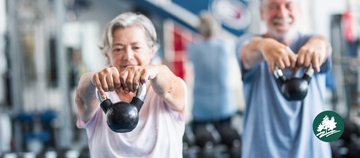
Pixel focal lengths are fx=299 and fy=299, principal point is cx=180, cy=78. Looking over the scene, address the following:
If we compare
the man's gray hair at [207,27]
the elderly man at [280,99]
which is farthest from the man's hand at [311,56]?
the man's gray hair at [207,27]

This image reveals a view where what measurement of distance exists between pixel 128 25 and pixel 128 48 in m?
0.06

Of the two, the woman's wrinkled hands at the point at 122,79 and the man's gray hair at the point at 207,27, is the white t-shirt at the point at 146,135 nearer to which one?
the woman's wrinkled hands at the point at 122,79

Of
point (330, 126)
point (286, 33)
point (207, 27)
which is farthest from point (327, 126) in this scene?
point (207, 27)

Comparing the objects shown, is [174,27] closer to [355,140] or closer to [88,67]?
[88,67]

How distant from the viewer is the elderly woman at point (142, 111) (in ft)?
2.30

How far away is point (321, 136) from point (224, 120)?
1.80 m

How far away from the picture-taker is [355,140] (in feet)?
6.75

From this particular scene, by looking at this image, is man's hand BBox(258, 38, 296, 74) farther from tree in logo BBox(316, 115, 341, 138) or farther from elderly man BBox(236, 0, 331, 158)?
tree in logo BBox(316, 115, 341, 138)

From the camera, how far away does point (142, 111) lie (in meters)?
0.74

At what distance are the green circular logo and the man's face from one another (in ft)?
0.90

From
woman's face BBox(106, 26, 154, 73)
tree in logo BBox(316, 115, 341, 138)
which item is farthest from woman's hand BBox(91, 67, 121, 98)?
tree in logo BBox(316, 115, 341, 138)

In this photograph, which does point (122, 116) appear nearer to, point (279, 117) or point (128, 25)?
point (128, 25)

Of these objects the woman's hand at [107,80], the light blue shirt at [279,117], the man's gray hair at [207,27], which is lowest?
the light blue shirt at [279,117]

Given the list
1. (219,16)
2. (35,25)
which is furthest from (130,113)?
(35,25)
